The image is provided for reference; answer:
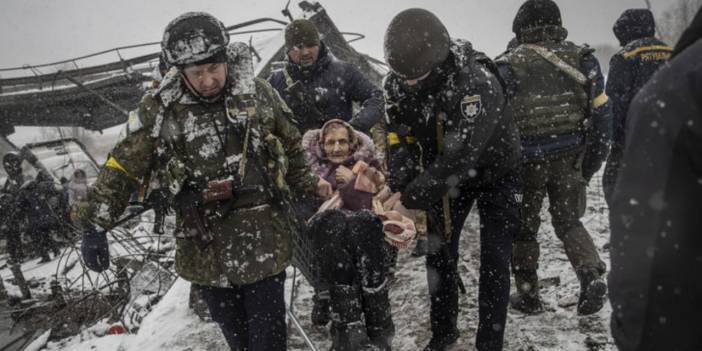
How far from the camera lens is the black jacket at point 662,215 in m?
0.80

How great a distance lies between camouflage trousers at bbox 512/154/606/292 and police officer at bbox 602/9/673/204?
1.31m

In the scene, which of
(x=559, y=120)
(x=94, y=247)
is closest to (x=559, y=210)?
(x=559, y=120)

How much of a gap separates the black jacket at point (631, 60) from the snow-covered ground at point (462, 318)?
1.42 meters

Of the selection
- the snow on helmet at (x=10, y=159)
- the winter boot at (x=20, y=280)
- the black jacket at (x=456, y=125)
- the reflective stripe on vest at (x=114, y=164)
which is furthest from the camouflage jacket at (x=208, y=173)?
the snow on helmet at (x=10, y=159)

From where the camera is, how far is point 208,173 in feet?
6.81

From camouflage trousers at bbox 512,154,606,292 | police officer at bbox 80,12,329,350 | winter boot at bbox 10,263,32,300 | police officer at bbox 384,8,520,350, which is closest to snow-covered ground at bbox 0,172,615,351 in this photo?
camouflage trousers at bbox 512,154,606,292

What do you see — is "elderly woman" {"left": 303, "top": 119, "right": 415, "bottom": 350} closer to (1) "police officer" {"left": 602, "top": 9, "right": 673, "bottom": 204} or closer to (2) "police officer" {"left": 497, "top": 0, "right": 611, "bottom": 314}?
(2) "police officer" {"left": 497, "top": 0, "right": 611, "bottom": 314}

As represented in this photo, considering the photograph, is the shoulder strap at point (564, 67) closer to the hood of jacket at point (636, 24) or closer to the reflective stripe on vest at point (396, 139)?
the reflective stripe on vest at point (396, 139)

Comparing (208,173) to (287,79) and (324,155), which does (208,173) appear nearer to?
(324,155)

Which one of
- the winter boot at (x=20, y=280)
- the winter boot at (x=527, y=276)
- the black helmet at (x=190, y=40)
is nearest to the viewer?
the black helmet at (x=190, y=40)

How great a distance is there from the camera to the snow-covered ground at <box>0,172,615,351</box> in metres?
2.86

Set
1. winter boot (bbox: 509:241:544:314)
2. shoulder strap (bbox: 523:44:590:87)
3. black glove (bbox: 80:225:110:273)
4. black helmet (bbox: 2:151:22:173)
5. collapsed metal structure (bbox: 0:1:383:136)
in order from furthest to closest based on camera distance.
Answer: collapsed metal structure (bbox: 0:1:383:136)
black helmet (bbox: 2:151:22:173)
winter boot (bbox: 509:241:544:314)
shoulder strap (bbox: 523:44:590:87)
black glove (bbox: 80:225:110:273)

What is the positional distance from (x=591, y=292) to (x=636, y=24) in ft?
9.15

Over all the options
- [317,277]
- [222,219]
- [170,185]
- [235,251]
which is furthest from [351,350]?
[170,185]
